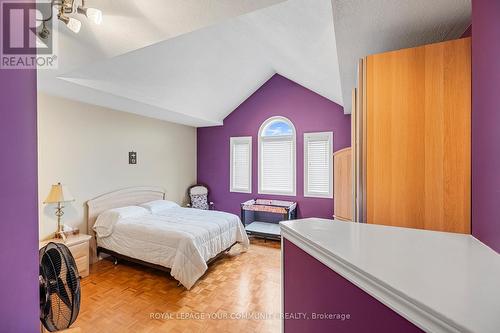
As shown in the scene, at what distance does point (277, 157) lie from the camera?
4.85 m

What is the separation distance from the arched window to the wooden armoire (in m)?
3.38

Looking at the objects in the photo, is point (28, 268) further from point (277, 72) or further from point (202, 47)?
point (277, 72)

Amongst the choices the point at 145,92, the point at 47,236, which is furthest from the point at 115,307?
the point at 145,92

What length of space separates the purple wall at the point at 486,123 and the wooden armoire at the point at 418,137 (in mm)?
103

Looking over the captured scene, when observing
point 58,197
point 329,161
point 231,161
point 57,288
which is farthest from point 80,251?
point 329,161

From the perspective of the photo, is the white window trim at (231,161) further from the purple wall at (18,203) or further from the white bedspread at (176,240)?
the purple wall at (18,203)

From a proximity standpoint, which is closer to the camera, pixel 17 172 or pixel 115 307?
pixel 17 172

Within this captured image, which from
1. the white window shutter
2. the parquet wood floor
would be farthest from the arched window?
the parquet wood floor

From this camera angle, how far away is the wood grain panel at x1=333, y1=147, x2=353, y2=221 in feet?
9.17

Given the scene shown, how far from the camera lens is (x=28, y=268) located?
2.28 ft

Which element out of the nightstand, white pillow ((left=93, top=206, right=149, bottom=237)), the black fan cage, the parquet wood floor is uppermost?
the black fan cage

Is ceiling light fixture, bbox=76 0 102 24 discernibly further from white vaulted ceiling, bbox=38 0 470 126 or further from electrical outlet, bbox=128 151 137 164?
electrical outlet, bbox=128 151 137 164

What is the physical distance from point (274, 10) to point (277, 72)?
244 centimetres

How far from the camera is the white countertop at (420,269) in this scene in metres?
0.46
